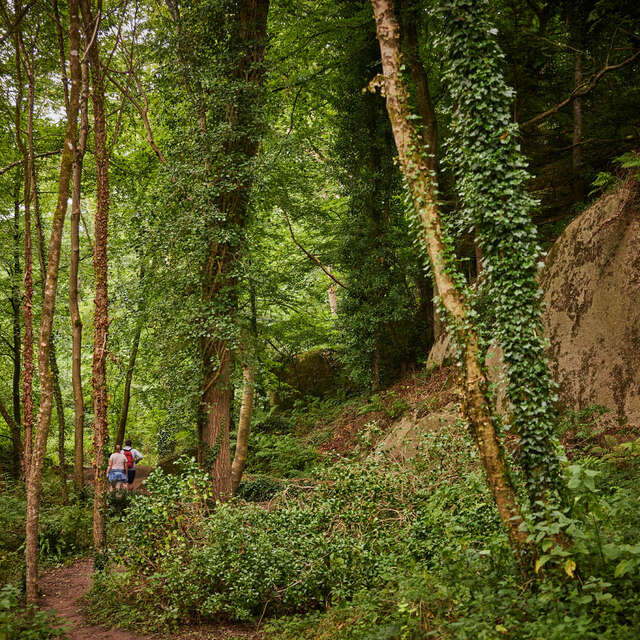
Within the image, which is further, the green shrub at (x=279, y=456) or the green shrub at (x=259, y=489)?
the green shrub at (x=279, y=456)

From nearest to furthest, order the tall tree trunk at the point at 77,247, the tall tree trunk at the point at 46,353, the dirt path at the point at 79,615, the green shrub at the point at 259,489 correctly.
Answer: the dirt path at the point at 79,615, the tall tree trunk at the point at 46,353, the tall tree trunk at the point at 77,247, the green shrub at the point at 259,489

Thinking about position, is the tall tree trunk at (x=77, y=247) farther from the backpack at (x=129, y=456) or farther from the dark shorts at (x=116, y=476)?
the backpack at (x=129, y=456)

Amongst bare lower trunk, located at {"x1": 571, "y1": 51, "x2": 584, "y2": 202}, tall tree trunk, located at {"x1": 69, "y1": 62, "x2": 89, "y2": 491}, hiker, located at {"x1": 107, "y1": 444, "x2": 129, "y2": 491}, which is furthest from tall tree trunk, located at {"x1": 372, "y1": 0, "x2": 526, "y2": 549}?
hiker, located at {"x1": 107, "y1": 444, "x2": 129, "y2": 491}

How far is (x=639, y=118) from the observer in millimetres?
11641

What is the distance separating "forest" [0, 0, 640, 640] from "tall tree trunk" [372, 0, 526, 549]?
0.03 metres

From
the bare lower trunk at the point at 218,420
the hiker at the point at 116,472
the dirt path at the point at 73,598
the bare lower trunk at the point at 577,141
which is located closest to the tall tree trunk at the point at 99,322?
the dirt path at the point at 73,598

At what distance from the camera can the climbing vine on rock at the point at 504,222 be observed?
4781 millimetres

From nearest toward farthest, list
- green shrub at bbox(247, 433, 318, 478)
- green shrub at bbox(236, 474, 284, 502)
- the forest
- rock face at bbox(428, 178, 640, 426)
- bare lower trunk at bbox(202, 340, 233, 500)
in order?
the forest < rock face at bbox(428, 178, 640, 426) < bare lower trunk at bbox(202, 340, 233, 500) < green shrub at bbox(236, 474, 284, 502) < green shrub at bbox(247, 433, 318, 478)

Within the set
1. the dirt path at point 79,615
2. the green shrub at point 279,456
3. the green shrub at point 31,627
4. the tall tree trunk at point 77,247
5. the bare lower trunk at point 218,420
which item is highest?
the tall tree trunk at point 77,247

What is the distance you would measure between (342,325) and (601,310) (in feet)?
29.1

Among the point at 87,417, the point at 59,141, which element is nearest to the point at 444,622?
the point at 59,141

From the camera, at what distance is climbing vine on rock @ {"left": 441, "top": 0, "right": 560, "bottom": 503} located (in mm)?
4781

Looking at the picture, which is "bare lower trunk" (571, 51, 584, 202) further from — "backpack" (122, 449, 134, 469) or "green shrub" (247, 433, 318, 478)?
"backpack" (122, 449, 134, 469)

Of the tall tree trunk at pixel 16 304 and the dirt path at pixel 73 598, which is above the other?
the tall tree trunk at pixel 16 304
